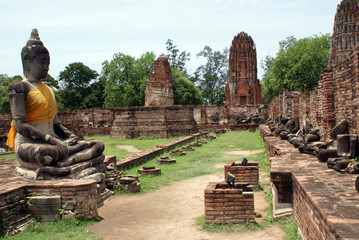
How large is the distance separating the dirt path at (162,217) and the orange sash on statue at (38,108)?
1.93 meters

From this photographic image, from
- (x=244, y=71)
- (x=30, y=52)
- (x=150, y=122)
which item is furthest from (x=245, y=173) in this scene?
(x=244, y=71)

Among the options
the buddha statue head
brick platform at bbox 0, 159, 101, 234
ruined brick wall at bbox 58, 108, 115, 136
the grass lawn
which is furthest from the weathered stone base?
ruined brick wall at bbox 58, 108, 115, 136

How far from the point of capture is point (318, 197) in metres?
3.49

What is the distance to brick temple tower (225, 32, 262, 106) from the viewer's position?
40156 millimetres

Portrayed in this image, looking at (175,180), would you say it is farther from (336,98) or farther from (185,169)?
(336,98)

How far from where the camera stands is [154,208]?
563cm

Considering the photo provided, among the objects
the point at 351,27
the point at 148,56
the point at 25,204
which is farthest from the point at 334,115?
the point at 148,56

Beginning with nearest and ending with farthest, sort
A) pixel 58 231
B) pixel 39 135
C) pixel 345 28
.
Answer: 1. pixel 58 231
2. pixel 39 135
3. pixel 345 28

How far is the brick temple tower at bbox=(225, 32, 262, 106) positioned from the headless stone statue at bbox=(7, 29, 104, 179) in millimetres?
35309

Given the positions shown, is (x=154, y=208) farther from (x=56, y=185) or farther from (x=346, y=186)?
(x=346, y=186)

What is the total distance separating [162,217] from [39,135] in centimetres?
256

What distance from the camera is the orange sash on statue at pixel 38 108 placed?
6.13 metres

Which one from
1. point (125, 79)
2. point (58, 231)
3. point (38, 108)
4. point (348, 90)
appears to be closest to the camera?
point (58, 231)

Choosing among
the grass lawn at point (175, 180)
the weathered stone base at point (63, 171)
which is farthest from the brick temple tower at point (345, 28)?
the weathered stone base at point (63, 171)
